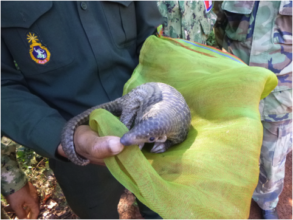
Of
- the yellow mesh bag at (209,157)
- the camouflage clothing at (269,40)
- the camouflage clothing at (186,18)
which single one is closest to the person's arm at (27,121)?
the yellow mesh bag at (209,157)

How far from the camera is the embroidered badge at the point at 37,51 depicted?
1.34m

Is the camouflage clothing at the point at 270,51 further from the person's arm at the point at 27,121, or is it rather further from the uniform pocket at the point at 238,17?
the person's arm at the point at 27,121

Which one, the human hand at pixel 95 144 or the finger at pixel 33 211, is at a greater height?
the human hand at pixel 95 144

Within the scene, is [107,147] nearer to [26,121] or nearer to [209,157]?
[209,157]

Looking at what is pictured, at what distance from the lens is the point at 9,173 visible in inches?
70.7

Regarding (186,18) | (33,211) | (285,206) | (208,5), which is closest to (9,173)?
(33,211)

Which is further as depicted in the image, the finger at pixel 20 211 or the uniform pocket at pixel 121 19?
the finger at pixel 20 211

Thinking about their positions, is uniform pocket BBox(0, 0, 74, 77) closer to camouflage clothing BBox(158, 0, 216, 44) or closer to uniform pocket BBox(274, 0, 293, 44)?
camouflage clothing BBox(158, 0, 216, 44)

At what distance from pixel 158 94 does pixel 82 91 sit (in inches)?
21.8

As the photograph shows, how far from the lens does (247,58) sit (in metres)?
2.26

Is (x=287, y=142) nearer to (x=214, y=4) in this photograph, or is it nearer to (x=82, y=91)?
(x=214, y=4)

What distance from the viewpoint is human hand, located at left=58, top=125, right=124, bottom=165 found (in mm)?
909

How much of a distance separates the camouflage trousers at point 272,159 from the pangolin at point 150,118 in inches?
58.5

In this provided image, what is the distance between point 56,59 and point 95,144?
772mm
